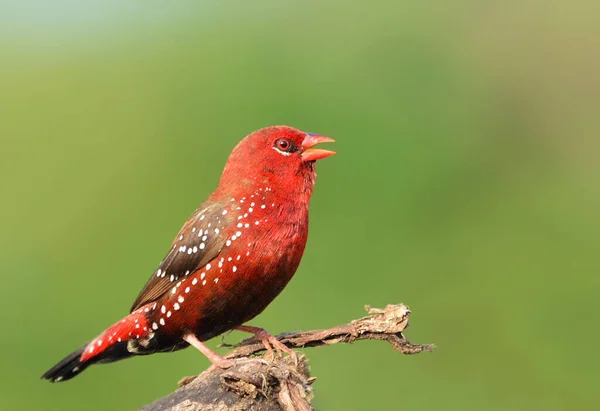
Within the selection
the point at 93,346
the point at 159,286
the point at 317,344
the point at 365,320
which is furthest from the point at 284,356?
the point at 93,346

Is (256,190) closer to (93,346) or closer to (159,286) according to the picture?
(159,286)

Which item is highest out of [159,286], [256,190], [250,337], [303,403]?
[256,190]

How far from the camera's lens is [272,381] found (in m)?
3.95

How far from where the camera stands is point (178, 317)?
5.09 meters

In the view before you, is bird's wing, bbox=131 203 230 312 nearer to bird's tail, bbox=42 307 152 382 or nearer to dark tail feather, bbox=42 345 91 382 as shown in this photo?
bird's tail, bbox=42 307 152 382

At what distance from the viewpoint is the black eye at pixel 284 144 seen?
5395mm

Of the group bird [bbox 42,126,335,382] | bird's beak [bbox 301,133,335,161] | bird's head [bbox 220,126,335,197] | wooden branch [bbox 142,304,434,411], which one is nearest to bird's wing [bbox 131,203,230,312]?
bird [bbox 42,126,335,382]

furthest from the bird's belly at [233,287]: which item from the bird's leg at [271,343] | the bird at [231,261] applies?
the bird's leg at [271,343]

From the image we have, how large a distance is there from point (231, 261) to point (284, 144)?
0.98 meters

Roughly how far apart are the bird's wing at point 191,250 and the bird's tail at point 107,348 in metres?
0.17

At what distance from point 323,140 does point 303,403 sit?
2.09 meters

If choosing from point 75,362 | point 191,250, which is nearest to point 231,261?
point 191,250

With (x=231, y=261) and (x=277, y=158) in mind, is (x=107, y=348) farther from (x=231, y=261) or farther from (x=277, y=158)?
(x=277, y=158)

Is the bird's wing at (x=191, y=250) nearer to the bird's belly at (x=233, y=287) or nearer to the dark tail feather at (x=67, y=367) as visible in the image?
the bird's belly at (x=233, y=287)
